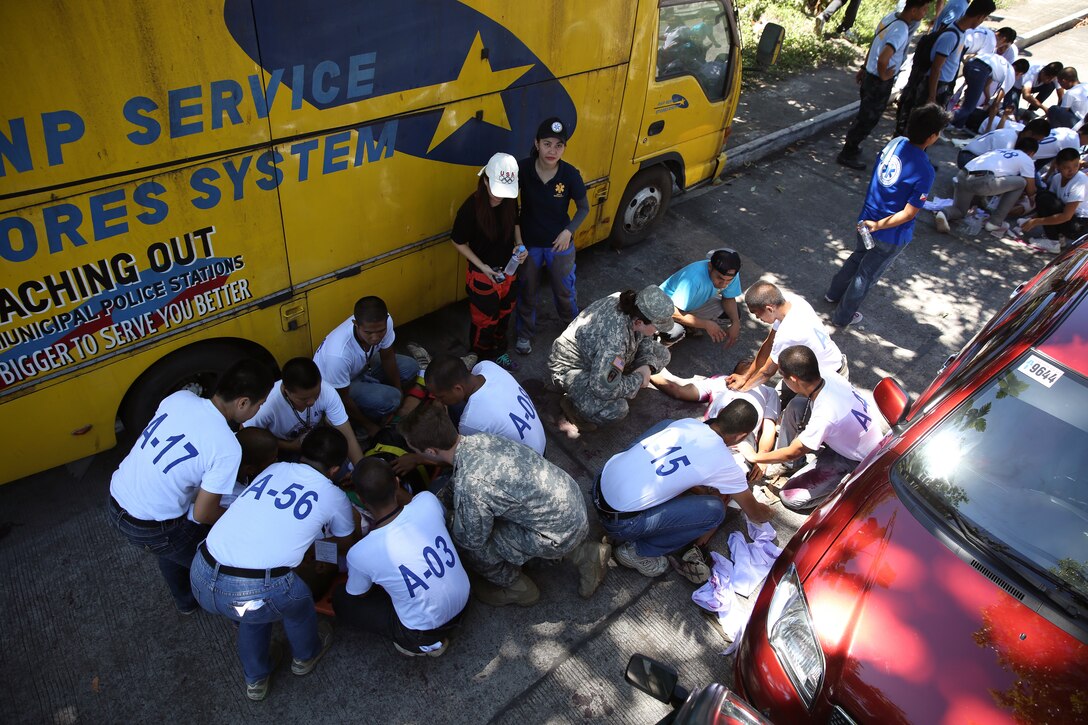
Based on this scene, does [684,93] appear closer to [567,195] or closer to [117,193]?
[567,195]

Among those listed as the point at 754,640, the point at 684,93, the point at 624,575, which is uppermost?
the point at 684,93

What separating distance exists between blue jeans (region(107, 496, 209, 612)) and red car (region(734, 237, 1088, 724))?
8.48ft

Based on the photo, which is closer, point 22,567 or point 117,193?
point 117,193

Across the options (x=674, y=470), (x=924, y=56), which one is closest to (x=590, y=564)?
(x=674, y=470)

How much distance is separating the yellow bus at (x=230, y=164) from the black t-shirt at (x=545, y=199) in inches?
13.1

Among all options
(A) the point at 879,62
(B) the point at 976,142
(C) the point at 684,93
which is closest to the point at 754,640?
(C) the point at 684,93

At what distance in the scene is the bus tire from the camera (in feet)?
12.3

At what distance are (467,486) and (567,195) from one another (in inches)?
95.0

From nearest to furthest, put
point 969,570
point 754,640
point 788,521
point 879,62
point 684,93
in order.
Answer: point 969,570 → point 754,640 → point 788,521 → point 684,93 → point 879,62

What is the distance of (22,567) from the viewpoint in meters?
3.54

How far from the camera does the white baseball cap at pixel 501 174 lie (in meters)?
4.22

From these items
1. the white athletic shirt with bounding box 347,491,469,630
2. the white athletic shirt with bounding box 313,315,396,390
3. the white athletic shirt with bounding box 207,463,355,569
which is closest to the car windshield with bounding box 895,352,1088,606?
the white athletic shirt with bounding box 347,491,469,630

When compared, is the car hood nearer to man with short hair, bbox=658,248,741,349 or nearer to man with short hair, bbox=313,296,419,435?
man with short hair, bbox=658,248,741,349

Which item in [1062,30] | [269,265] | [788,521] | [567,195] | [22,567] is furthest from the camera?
[1062,30]
